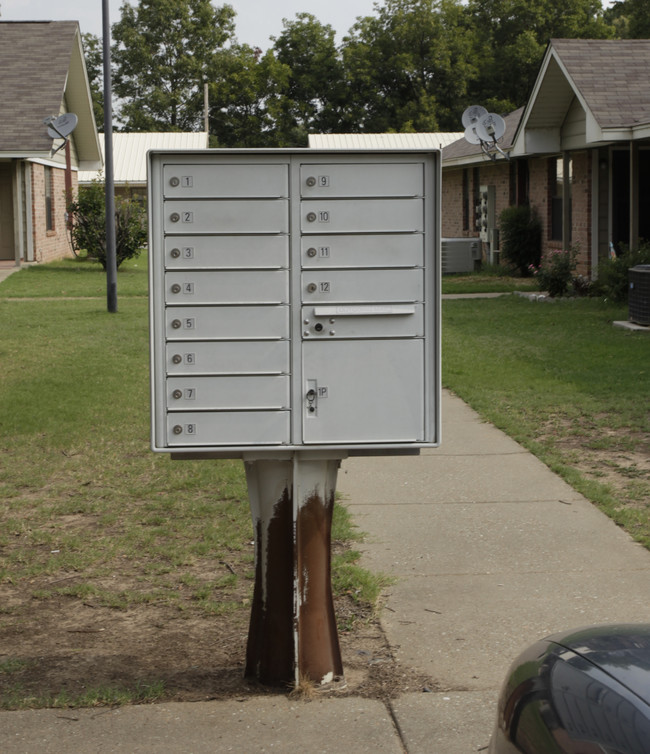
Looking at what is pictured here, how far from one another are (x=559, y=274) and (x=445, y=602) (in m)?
14.3

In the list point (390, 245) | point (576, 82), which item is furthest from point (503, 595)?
point (576, 82)

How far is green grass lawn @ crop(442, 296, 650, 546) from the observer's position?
23.5 ft

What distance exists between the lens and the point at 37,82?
84.8 ft

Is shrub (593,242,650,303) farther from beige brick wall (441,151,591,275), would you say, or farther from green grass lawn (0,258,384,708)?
green grass lawn (0,258,384,708)

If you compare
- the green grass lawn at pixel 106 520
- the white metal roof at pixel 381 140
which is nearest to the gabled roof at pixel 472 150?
the white metal roof at pixel 381 140

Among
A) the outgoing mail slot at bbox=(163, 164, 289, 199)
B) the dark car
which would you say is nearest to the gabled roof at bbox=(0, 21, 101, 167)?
the outgoing mail slot at bbox=(163, 164, 289, 199)

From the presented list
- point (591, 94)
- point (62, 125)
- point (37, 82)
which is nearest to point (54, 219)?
point (37, 82)

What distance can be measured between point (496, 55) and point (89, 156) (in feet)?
110

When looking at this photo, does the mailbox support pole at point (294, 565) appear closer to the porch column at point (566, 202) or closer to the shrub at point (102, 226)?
the porch column at point (566, 202)

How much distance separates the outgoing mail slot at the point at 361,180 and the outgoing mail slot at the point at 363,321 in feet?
1.30

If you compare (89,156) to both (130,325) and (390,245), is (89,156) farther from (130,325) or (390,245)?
(390,245)

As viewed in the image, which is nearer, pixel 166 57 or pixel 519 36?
pixel 519 36

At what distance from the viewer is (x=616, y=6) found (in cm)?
6750

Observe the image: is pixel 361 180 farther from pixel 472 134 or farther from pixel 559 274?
pixel 472 134
